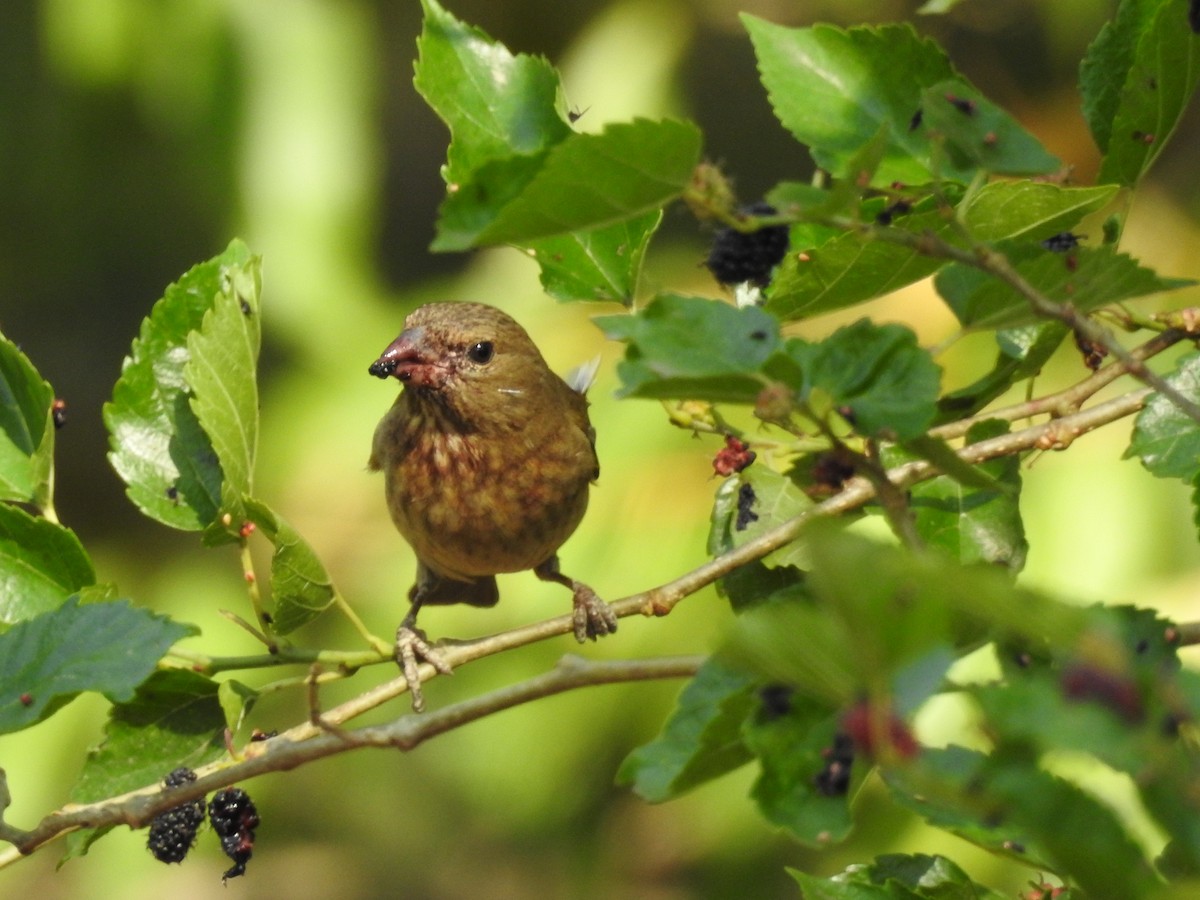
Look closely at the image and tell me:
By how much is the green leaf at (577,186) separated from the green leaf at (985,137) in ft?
1.15

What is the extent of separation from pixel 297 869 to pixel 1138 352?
23.8ft

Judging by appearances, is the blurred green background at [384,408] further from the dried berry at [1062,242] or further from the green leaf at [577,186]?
the green leaf at [577,186]

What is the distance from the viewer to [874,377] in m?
1.74

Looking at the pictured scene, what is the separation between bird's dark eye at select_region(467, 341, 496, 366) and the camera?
164 inches

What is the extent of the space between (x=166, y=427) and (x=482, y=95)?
856 millimetres

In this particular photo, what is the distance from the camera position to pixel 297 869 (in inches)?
342

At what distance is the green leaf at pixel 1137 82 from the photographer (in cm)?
227

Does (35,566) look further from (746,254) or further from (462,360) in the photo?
(462,360)

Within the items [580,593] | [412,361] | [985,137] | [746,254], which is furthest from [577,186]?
[580,593]

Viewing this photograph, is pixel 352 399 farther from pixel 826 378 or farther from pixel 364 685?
pixel 826 378

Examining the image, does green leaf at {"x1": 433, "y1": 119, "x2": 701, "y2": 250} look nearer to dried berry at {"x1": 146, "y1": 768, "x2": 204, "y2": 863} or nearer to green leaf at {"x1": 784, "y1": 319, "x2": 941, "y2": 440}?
green leaf at {"x1": 784, "y1": 319, "x2": 941, "y2": 440}

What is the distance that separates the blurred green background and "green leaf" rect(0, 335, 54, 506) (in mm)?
2549

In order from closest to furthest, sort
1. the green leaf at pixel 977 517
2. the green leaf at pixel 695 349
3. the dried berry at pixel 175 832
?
the green leaf at pixel 695 349 < the green leaf at pixel 977 517 < the dried berry at pixel 175 832

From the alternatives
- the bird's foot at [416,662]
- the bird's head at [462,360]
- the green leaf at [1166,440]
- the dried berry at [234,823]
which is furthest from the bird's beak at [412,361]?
the green leaf at [1166,440]
